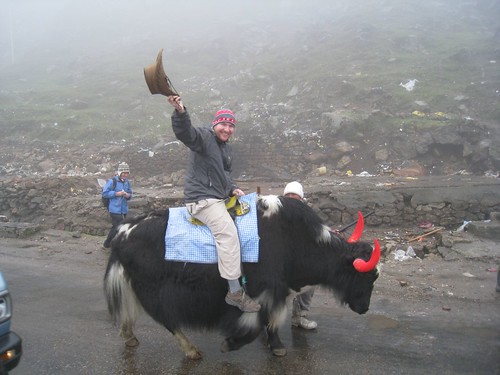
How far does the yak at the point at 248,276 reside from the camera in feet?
10.6

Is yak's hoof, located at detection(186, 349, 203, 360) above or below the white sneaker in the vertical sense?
above

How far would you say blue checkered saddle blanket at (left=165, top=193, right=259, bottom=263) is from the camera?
319 centimetres

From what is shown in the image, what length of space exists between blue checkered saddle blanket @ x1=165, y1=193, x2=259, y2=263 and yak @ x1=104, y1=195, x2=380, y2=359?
7 cm

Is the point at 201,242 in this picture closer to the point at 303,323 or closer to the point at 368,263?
the point at 368,263

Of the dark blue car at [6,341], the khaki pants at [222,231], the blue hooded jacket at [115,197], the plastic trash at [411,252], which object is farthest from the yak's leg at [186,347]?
the plastic trash at [411,252]

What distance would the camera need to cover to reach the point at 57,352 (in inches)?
141

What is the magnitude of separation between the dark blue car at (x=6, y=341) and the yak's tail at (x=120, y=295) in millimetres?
868

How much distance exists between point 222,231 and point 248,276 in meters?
0.43

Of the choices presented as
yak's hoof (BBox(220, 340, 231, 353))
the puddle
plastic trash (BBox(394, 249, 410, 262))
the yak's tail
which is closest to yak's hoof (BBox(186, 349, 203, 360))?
yak's hoof (BBox(220, 340, 231, 353))

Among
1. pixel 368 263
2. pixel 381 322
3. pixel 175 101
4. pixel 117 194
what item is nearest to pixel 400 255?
pixel 381 322

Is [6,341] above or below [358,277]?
above

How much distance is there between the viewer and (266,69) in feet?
81.1

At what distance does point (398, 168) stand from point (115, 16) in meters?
46.4

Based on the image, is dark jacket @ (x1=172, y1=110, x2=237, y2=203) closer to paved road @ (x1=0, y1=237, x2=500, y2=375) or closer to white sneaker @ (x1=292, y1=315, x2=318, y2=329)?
paved road @ (x1=0, y1=237, x2=500, y2=375)
